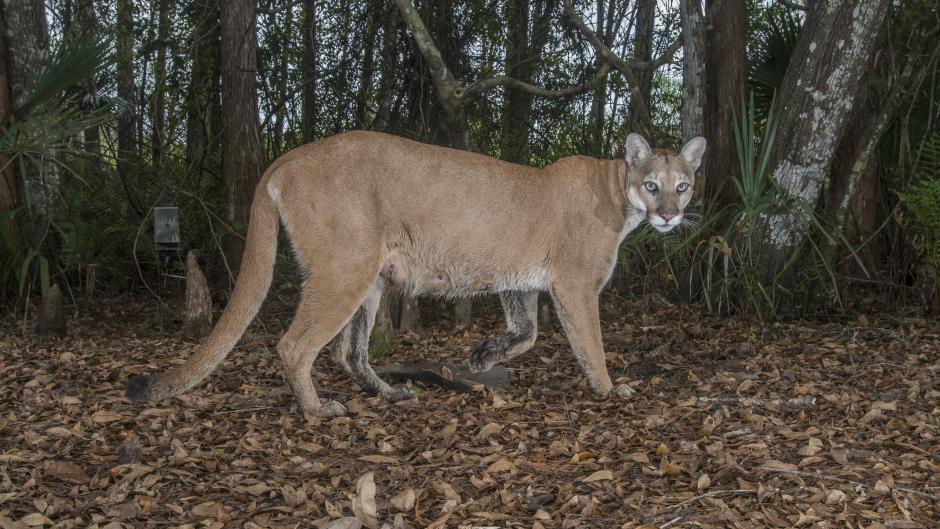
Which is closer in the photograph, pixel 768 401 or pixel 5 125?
pixel 768 401

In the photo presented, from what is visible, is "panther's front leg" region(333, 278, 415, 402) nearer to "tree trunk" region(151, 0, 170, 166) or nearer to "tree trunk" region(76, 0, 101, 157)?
"tree trunk" region(76, 0, 101, 157)

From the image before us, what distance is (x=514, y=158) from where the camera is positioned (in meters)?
8.09

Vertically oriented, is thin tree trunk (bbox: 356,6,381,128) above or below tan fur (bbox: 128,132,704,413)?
above

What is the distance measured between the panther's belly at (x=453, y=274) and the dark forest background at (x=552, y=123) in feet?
4.65

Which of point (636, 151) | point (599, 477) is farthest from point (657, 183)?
point (599, 477)

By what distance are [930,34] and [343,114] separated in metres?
4.99

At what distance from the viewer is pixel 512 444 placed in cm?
415

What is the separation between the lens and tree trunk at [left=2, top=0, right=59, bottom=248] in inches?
281

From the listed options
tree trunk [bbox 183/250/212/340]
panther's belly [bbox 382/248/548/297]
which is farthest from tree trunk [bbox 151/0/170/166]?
panther's belly [bbox 382/248/548/297]

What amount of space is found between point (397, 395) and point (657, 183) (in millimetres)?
1833

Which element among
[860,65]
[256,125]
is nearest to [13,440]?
[256,125]

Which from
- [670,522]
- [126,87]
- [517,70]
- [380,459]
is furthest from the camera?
[126,87]

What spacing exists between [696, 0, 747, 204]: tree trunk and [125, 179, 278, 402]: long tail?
3.58 m

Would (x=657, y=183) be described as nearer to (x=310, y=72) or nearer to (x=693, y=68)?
(x=693, y=68)
